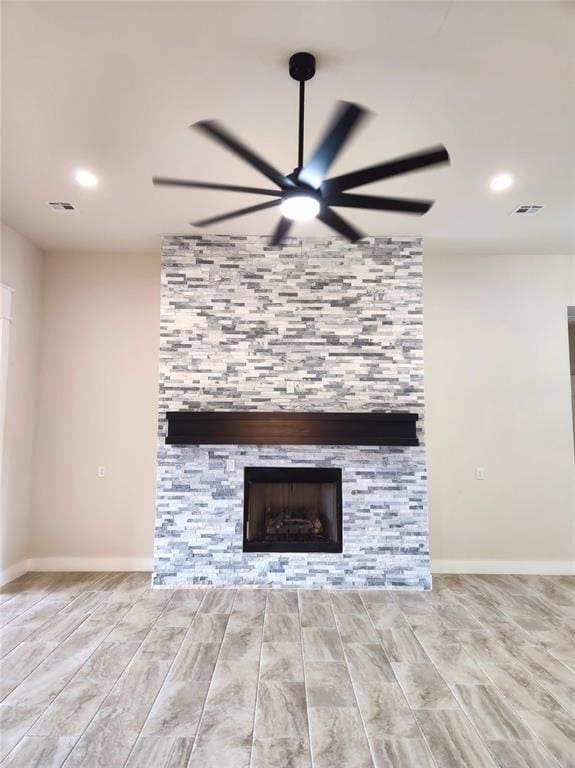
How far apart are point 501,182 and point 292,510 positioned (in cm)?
Answer: 305

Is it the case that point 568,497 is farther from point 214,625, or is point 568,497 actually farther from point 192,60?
point 192,60

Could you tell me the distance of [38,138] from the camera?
8.96 ft

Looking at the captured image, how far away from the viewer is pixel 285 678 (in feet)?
8.16

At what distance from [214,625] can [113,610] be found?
798 millimetres

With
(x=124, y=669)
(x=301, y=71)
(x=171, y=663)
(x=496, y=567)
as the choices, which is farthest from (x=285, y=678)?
(x=301, y=71)

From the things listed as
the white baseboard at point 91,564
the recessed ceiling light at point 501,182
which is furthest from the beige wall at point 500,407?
→ the white baseboard at point 91,564

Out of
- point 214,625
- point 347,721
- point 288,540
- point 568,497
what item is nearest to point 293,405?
point 288,540

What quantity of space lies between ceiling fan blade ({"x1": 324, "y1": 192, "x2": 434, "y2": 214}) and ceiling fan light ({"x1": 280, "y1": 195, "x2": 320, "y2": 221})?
0.17 meters

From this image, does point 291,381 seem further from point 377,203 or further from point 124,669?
point 124,669

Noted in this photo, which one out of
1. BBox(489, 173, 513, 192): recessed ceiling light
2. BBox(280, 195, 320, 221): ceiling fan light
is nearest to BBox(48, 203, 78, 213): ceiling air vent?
BBox(280, 195, 320, 221): ceiling fan light

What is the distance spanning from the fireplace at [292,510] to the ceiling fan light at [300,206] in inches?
96.0

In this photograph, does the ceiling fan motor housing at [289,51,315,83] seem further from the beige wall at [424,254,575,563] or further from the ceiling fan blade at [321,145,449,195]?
the beige wall at [424,254,575,563]

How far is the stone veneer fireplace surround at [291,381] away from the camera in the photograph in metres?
3.92

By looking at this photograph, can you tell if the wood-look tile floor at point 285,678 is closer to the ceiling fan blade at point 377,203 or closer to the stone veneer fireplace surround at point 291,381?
the stone veneer fireplace surround at point 291,381
